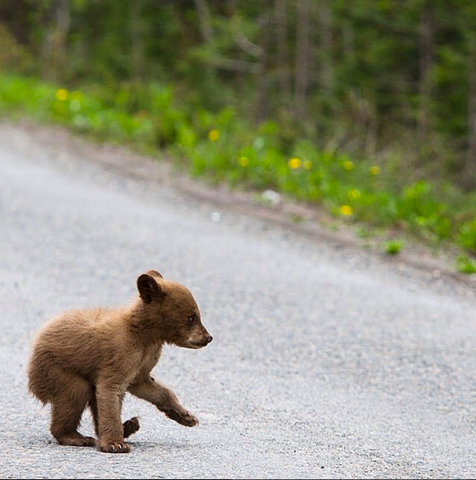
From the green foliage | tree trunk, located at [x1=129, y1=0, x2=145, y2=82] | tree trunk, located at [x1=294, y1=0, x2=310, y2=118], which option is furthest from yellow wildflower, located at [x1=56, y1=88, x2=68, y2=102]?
the green foliage

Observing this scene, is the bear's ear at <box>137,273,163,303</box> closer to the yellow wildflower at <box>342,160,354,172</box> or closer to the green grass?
the green grass

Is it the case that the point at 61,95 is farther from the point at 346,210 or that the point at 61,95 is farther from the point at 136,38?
the point at 136,38

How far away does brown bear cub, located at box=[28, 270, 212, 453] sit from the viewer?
13.3ft

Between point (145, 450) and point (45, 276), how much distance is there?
12.0ft

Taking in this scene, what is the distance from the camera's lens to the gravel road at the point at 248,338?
13.7 ft

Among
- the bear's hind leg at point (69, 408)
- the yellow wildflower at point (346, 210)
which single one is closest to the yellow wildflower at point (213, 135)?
the yellow wildflower at point (346, 210)

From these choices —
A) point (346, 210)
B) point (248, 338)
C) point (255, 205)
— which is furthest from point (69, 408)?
point (255, 205)

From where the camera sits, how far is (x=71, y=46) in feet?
92.9

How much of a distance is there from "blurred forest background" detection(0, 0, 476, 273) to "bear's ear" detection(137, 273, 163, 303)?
4.64 meters

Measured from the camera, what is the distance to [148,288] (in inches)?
166

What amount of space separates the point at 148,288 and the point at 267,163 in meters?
7.09

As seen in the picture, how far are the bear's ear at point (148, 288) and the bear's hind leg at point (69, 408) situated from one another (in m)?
0.49

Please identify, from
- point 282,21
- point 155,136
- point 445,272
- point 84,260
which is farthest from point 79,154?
point 282,21

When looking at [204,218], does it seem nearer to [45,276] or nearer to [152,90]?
[45,276]
